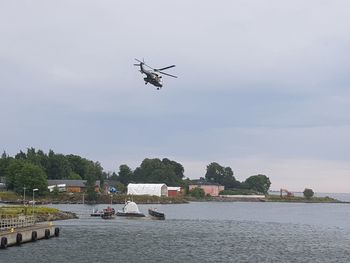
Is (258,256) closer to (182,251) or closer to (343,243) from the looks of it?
(182,251)

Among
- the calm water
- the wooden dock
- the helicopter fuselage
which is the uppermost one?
the helicopter fuselage

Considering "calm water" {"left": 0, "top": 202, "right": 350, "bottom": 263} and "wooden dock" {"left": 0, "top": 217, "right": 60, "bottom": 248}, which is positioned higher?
"wooden dock" {"left": 0, "top": 217, "right": 60, "bottom": 248}

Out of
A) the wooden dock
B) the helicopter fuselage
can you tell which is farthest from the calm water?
the helicopter fuselage

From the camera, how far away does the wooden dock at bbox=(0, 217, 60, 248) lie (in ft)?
238

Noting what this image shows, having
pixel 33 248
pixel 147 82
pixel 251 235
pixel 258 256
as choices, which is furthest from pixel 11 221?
pixel 251 235

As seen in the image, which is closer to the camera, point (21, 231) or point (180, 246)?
point (21, 231)

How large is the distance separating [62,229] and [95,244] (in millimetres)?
22415

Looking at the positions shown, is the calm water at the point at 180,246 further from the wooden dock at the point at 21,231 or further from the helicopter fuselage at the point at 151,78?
the helicopter fuselage at the point at 151,78

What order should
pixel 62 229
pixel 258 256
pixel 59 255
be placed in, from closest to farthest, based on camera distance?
1. pixel 59 255
2. pixel 258 256
3. pixel 62 229

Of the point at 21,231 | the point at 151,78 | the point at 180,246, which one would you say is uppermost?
the point at 151,78

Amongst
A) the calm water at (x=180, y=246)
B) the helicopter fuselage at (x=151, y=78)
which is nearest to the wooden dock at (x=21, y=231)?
the calm water at (x=180, y=246)

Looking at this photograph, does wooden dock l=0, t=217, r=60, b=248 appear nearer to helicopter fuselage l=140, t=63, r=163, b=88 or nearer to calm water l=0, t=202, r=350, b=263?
calm water l=0, t=202, r=350, b=263

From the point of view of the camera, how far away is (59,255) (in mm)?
68688

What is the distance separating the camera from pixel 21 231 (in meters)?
77.4
